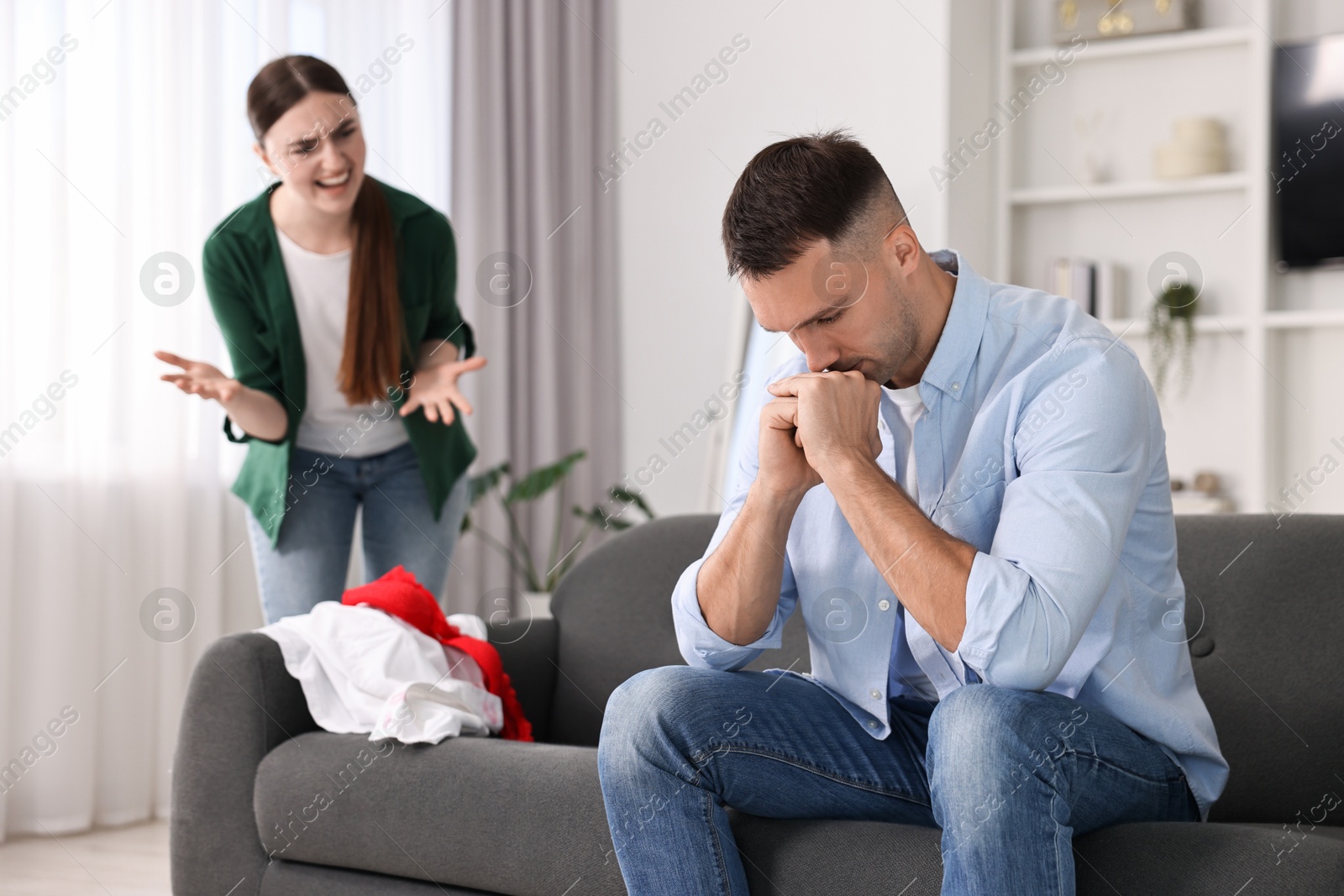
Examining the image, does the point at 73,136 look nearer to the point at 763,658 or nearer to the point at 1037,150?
the point at 763,658

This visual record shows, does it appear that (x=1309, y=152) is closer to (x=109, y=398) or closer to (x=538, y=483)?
(x=538, y=483)

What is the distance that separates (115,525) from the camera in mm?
2982

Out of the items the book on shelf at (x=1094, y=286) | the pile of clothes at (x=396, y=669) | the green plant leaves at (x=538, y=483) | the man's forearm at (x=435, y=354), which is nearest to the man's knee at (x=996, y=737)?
the pile of clothes at (x=396, y=669)

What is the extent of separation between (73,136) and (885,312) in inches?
90.9

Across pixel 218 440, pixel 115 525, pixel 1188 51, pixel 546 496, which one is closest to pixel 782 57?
pixel 1188 51

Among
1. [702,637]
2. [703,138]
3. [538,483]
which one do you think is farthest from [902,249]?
[703,138]

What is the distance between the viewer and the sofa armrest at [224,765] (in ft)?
5.82

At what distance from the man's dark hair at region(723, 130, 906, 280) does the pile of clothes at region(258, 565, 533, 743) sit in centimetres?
79

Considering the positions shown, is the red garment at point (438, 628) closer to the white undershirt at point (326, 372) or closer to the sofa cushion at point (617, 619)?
the sofa cushion at point (617, 619)

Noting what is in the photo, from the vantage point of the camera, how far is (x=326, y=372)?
2256 mm

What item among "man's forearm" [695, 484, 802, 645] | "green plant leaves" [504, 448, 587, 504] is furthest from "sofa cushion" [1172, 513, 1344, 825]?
"green plant leaves" [504, 448, 587, 504]

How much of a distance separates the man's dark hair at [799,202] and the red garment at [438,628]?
2.71ft

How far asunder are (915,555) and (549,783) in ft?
2.01

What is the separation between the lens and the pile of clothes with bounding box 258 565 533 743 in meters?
1.75
